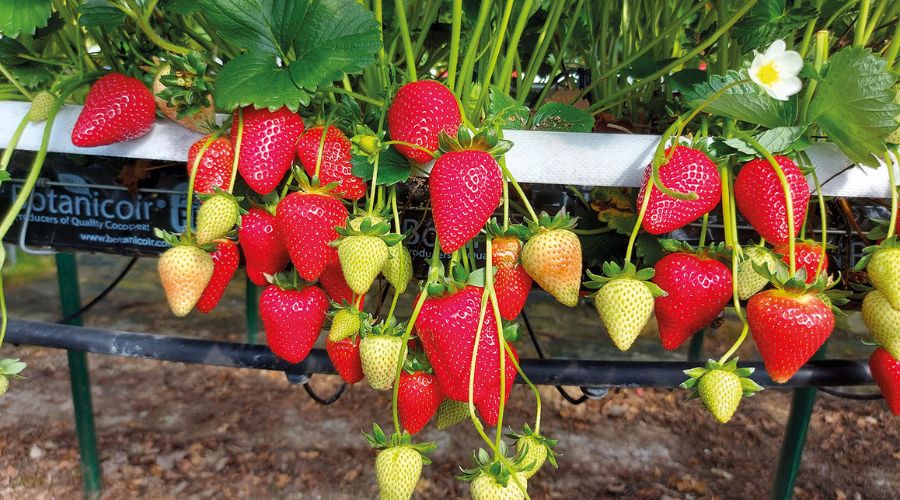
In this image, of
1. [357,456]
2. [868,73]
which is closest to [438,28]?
[868,73]

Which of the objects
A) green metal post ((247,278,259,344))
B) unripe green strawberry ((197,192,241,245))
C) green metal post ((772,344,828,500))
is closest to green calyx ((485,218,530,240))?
unripe green strawberry ((197,192,241,245))

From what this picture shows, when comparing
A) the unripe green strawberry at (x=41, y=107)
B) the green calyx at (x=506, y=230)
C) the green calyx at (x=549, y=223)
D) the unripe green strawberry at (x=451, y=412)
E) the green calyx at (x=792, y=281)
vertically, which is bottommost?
the unripe green strawberry at (x=451, y=412)

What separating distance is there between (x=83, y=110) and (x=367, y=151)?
31 cm

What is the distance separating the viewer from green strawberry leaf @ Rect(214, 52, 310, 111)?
52 cm

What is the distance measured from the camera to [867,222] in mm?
785

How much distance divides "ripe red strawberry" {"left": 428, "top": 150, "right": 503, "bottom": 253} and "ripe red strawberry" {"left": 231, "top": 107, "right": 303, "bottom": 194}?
0.47 feet

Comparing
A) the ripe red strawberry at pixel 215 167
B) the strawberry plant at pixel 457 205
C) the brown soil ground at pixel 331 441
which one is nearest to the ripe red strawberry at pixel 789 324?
the strawberry plant at pixel 457 205

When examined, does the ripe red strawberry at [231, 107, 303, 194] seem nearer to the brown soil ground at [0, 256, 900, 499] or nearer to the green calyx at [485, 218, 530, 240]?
the green calyx at [485, 218, 530, 240]

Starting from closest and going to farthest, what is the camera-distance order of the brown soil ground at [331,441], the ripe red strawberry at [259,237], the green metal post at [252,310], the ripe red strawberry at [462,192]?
the ripe red strawberry at [462,192] < the ripe red strawberry at [259,237] < the brown soil ground at [331,441] < the green metal post at [252,310]

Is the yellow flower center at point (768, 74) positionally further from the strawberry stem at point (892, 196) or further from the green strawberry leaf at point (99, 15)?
the green strawberry leaf at point (99, 15)

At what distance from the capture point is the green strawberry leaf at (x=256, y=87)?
519 mm

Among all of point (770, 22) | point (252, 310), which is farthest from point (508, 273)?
point (252, 310)

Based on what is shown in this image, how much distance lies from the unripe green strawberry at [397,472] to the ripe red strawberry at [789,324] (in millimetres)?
280

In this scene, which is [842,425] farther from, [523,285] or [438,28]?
[523,285]
